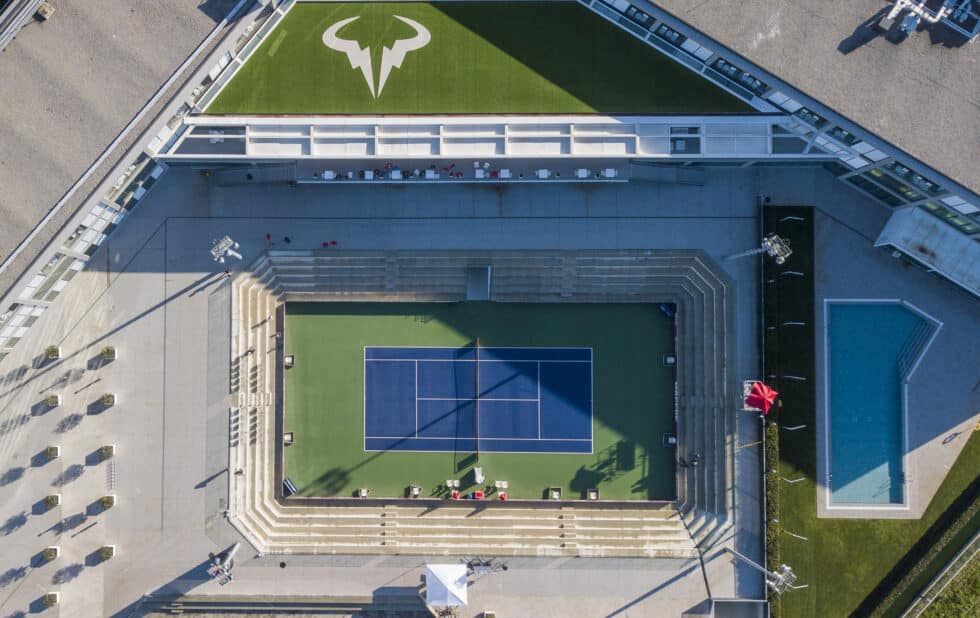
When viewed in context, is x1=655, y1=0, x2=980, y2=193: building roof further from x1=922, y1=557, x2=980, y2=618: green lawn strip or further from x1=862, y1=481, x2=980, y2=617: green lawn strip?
x1=922, y1=557, x2=980, y2=618: green lawn strip

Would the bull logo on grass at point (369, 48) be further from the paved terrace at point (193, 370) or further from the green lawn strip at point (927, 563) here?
the green lawn strip at point (927, 563)

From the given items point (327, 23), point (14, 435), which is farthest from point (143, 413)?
point (327, 23)

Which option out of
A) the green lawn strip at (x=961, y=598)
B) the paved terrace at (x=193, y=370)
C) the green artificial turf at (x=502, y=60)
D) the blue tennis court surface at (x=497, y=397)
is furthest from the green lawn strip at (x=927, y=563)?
the green artificial turf at (x=502, y=60)

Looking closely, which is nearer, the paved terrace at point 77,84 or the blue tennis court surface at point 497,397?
the paved terrace at point 77,84

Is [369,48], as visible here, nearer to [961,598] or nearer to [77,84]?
[77,84]

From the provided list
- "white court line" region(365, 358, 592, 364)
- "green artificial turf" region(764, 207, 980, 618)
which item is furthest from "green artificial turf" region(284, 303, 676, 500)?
"green artificial turf" region(764, 207, 980, 618)

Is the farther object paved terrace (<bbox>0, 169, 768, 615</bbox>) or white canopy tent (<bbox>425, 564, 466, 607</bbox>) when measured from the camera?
paved terrace (<bbox>0, 169, 768, 615</bbox>)

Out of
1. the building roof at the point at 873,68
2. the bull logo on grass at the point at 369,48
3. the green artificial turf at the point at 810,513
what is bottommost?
the green artificial turf at the point at 810,513
